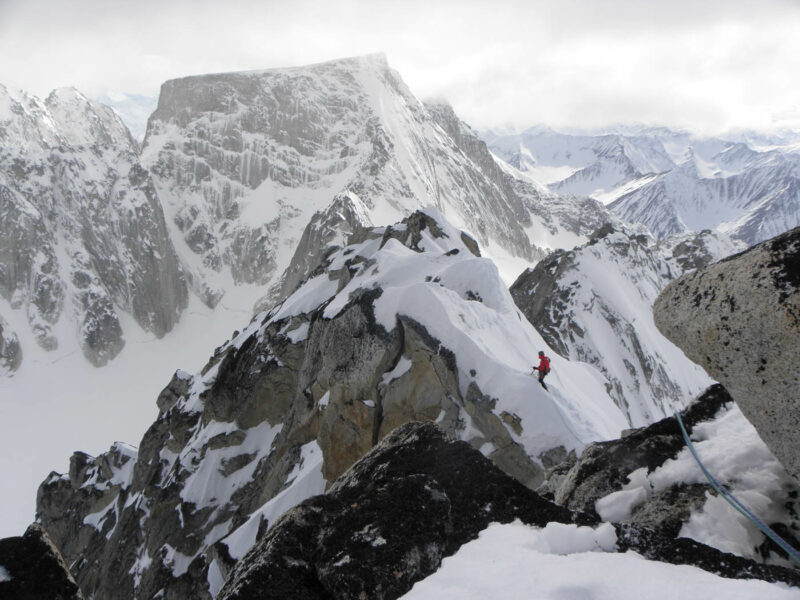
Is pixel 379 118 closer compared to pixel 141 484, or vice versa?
pixel 141 484

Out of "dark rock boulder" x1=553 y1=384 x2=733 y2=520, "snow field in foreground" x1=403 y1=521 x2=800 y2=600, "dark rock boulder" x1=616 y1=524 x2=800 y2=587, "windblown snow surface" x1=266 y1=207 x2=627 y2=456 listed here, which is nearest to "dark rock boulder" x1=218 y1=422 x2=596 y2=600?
"snow field in foreground" x1=403 y1=521 x2=800 y2=600

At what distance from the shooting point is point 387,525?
5.23m

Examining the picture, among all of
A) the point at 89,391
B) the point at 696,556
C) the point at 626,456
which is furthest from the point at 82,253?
the point at 696,556

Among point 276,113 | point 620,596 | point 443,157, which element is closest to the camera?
point 620,596

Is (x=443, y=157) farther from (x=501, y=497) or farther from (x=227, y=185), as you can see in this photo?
(x=501, y=497)

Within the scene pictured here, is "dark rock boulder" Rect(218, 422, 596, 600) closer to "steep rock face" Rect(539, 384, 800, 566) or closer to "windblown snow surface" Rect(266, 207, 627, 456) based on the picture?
"steep rock face" Rect(539, 384, 800, 566)

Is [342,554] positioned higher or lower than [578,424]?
higher

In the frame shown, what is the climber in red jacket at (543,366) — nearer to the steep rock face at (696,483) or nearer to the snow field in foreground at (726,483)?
the steep rock face at (696,483)

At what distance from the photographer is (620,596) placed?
3.96m

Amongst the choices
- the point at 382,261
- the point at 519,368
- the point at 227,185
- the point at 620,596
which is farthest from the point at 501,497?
the point at 227,185

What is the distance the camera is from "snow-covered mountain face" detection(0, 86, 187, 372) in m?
165

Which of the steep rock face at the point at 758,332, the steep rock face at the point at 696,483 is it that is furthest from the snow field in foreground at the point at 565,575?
the steep rock face at the point at 758,332

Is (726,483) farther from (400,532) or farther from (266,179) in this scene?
(266,179)

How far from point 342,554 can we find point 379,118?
191 metres
